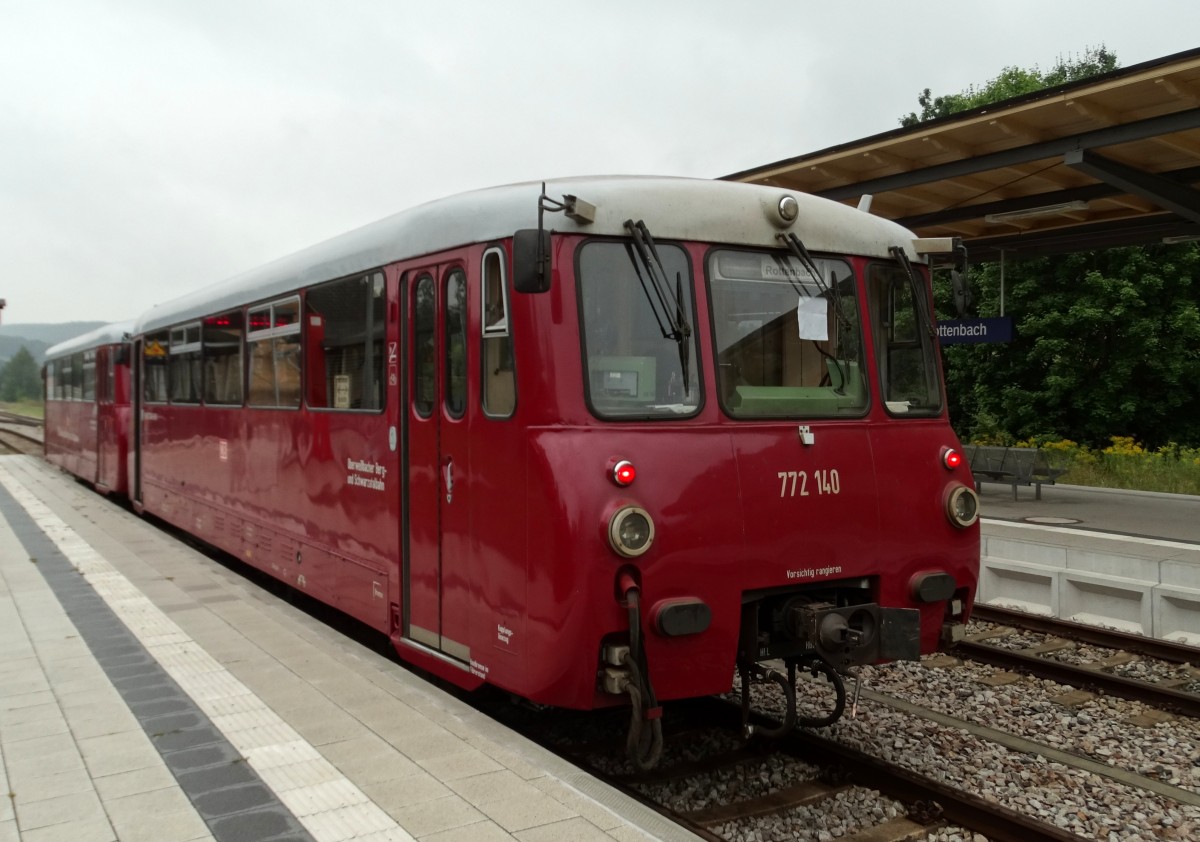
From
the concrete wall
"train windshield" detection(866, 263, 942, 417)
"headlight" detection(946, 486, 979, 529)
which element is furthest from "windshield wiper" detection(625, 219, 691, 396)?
the concrete wall

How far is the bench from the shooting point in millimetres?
16922

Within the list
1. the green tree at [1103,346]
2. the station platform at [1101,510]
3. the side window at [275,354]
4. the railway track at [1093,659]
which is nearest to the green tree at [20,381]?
the green tree at [1103,346]

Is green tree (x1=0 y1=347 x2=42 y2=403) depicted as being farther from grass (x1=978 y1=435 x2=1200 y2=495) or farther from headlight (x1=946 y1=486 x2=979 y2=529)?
headlight (x1=946 y1=486 x2=979 y2=529)

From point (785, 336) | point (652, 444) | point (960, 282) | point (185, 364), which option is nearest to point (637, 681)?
point (652, 444)

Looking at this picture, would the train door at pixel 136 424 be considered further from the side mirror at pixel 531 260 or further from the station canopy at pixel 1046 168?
the side mirror at pixel 531 260

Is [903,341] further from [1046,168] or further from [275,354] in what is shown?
[1046,168]

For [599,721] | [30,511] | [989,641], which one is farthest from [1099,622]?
[30,511]

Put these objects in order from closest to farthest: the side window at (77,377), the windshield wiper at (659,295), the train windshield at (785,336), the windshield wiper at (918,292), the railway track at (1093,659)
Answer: the windshield wiper at (659,295), the train windshield at (785,336), the windshield wiper at (918,292), the railway track at (1093,659), the side window at (77,377)

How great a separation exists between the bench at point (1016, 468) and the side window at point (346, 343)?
11.7m

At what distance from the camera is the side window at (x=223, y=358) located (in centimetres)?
995

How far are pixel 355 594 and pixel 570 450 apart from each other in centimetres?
299

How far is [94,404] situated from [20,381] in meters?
123

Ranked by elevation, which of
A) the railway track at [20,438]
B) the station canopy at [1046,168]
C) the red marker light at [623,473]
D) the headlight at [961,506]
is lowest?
the railway track at [20,438]

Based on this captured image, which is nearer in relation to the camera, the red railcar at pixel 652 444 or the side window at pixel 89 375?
the red railcar at pixel 652 444
